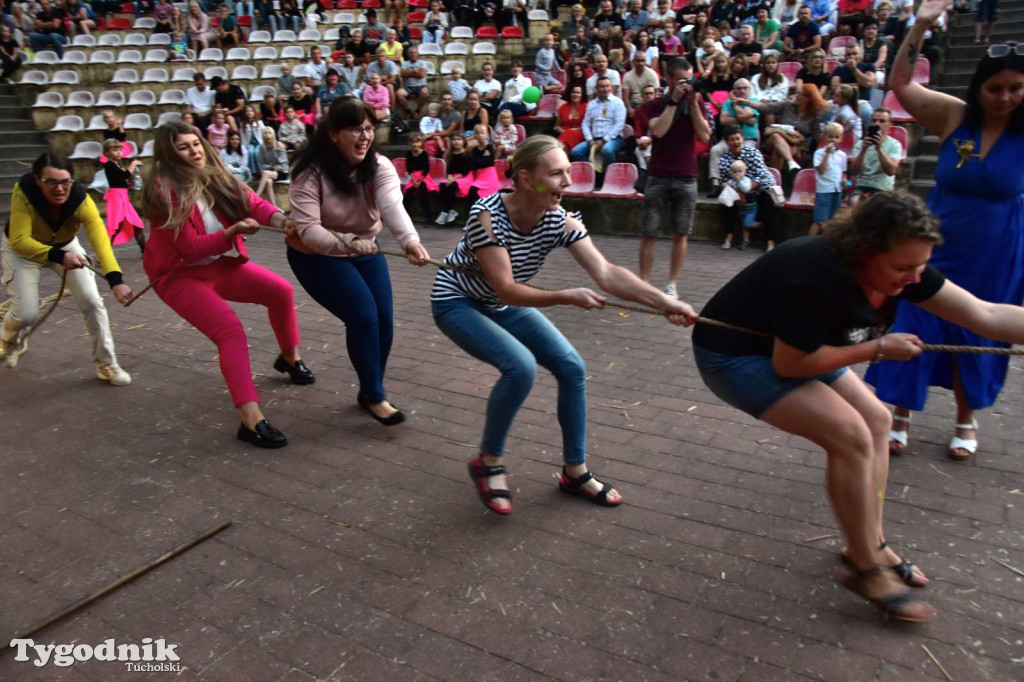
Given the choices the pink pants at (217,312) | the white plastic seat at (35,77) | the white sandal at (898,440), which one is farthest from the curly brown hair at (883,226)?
the white plastic seat at (35,77)

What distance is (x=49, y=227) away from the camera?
509 centimetres

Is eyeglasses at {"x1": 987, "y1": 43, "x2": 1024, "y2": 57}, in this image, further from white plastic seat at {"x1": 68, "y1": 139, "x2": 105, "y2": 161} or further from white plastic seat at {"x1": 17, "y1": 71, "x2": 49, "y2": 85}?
white plastic seat at {"x1": 17, "y1": 71, "x2": 49, "y2": 85}

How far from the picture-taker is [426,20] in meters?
17.7

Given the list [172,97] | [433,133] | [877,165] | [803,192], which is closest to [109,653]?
[877,165]

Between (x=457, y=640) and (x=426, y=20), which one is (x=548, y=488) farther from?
(x=426, y=20)

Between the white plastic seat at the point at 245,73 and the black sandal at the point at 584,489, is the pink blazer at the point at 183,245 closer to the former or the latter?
the black sandal at the point at 584,489

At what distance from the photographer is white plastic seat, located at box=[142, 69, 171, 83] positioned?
17.0m

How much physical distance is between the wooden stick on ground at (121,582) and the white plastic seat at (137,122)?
46.6ft

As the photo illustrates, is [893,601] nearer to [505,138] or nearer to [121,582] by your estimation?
[121,582]

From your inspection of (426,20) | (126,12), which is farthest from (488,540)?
(126,12)

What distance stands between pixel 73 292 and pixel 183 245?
1684 mm

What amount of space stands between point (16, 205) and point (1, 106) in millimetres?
14437

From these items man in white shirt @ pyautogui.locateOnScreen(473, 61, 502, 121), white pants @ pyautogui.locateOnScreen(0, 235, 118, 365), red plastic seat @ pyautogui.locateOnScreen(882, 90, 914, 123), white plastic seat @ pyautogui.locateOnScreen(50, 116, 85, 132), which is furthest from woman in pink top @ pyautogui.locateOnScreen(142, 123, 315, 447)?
white plastic seat @ pyautogui.locateOnScreen(50, 116, 85, 132)

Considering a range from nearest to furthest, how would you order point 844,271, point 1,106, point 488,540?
point 844,271, point 488,540, point 1,106
